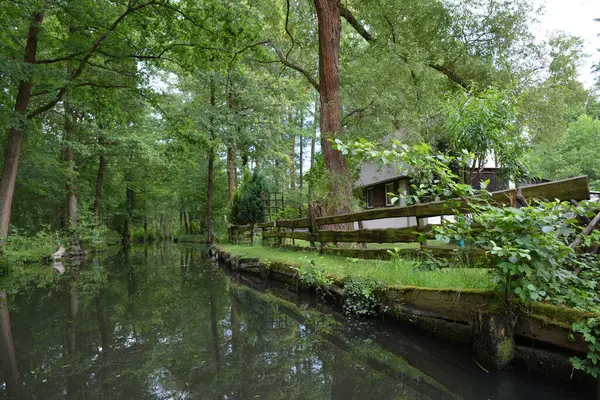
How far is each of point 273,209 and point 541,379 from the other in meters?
16.4

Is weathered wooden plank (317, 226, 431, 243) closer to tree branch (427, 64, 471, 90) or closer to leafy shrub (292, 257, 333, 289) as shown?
leafy shrub (292, 257, 333, 289)

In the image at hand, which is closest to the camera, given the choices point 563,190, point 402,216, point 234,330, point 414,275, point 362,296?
point 563,190

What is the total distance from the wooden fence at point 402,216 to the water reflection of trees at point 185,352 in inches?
65.0

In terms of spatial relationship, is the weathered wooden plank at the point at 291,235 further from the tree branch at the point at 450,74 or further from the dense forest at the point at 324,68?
the tree branch at the point at 450,74

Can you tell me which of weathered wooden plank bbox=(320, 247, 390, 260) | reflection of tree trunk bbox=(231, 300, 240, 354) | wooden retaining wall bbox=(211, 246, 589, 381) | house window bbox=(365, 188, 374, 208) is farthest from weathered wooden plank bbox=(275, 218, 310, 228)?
house window bbox=(365, 188, 374, 208)

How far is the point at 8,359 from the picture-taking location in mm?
3836

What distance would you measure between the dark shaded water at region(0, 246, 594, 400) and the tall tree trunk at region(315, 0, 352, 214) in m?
3.79

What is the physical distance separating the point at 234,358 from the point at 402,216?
10.4 feet

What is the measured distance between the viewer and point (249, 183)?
18.9 m

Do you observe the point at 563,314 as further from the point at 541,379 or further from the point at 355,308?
the point at 355,308

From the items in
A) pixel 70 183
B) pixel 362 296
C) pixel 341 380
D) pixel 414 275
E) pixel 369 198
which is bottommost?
pixel 341 380

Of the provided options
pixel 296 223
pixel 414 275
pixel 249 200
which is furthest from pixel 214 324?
pixel 249 200

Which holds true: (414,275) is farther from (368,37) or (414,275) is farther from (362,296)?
(368,37)

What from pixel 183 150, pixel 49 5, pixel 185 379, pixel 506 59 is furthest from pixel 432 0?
pixel 185 379
